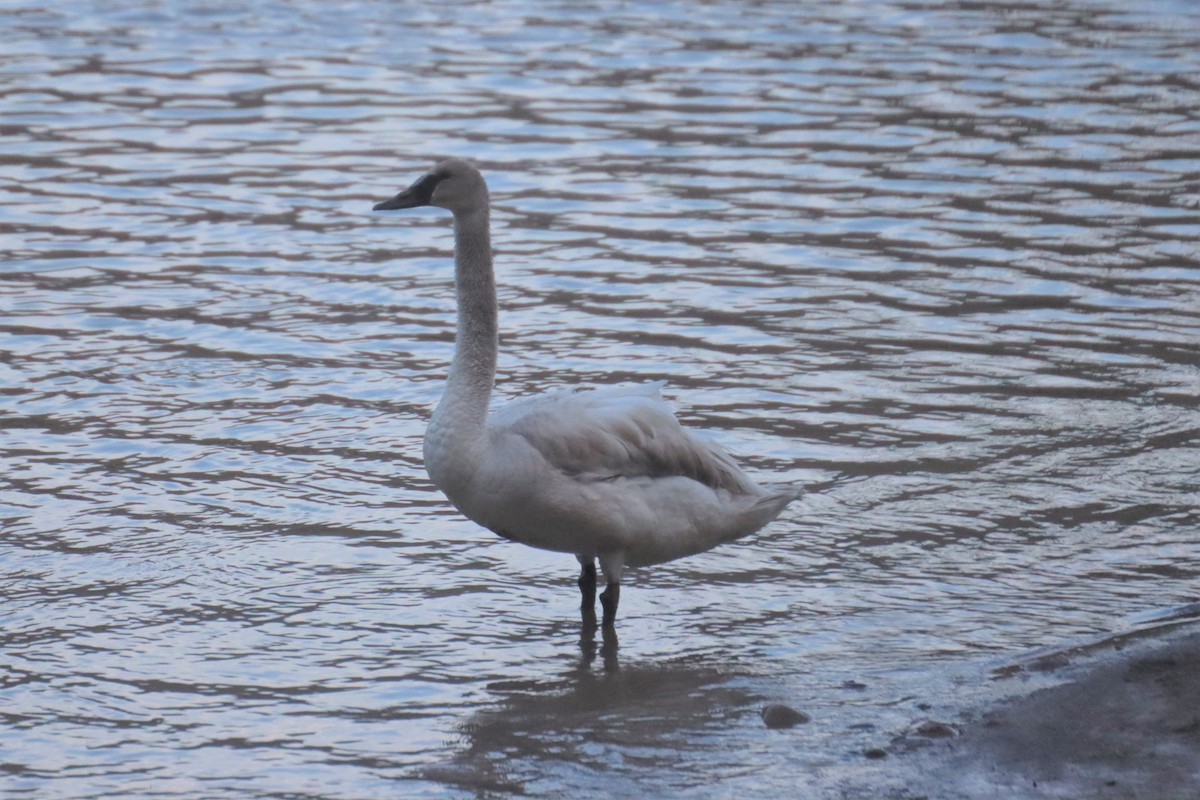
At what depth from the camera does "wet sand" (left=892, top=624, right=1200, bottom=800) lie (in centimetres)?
501

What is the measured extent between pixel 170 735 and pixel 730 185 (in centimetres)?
875

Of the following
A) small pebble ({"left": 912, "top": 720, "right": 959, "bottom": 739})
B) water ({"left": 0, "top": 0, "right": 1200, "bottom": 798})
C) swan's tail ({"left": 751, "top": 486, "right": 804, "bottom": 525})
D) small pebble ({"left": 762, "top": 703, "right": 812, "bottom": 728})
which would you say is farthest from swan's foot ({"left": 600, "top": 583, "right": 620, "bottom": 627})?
small pebble ({"left": 912, "top": 720, "right": 959, "bottom": 739})

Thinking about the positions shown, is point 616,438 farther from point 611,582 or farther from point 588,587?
point 588,587

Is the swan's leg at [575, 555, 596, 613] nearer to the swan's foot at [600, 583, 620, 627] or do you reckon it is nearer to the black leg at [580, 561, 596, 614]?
the black leg at [580, 561, 596, 614]

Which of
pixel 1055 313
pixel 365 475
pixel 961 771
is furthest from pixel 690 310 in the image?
pixel 961 771

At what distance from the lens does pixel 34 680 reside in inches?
240

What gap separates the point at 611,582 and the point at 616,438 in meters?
0.54

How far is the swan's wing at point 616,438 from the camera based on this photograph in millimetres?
6375

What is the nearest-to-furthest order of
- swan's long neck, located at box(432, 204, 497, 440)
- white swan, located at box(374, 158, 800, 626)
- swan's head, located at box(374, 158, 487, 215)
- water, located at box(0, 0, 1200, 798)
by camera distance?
water, located at box(0, 0, 1200, 798) → white swan, located at box(374, 158, 800, 626) → swan's long neck, located at box(432, 204, 497, 440) → swan's head, located at box(374, 158, 487, 215)

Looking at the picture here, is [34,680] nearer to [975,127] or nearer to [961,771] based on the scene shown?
[961,771]

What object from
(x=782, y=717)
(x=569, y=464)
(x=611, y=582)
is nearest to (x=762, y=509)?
(x=611, y=582)

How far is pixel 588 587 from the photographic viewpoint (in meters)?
6.81

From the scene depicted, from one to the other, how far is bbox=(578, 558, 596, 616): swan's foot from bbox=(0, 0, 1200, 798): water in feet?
0.29

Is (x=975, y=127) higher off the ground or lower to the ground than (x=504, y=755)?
higher
